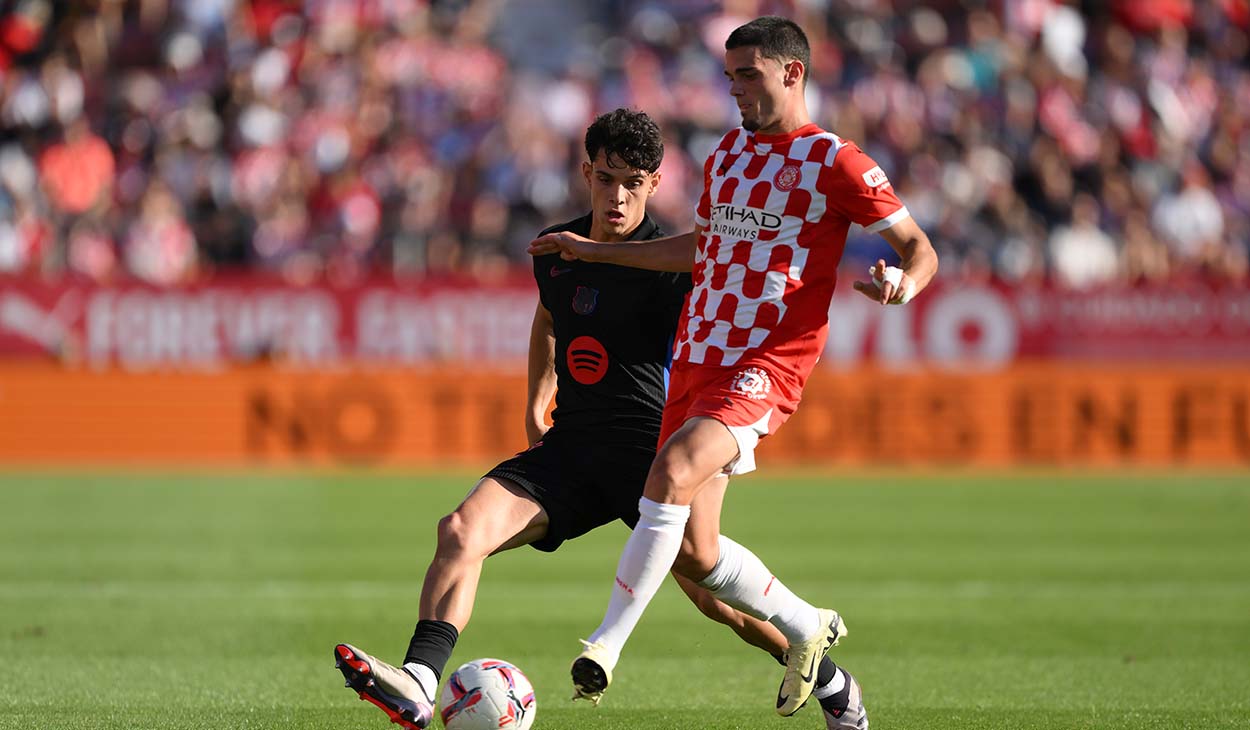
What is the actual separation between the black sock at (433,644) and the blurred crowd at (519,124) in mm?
14364

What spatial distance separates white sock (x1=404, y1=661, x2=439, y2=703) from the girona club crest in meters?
2.11

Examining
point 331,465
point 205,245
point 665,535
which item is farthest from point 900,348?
point 665,535

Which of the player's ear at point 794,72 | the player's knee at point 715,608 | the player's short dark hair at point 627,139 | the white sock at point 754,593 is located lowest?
the player's knee at point 715,608

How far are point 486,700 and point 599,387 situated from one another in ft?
4.49

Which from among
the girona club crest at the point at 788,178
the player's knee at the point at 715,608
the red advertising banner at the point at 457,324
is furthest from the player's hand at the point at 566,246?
the red advertising banner at the point at 457,324

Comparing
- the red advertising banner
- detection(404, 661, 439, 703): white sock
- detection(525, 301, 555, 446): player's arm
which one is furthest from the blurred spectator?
detection(404, 661, 439, 703): white sock

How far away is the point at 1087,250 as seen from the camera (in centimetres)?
2112

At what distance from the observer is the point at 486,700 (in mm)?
5816

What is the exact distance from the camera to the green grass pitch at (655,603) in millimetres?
7008

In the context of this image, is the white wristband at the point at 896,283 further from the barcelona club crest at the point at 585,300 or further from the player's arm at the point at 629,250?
the barcelona club crest at the point at 585,300

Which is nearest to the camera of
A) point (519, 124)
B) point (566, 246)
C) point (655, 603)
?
point (566, 246)

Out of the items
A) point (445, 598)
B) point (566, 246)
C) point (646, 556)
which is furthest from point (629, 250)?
point (445, 598)

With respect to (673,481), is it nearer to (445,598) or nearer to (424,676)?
(445,598)

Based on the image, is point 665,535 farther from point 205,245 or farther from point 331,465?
point 205,245
